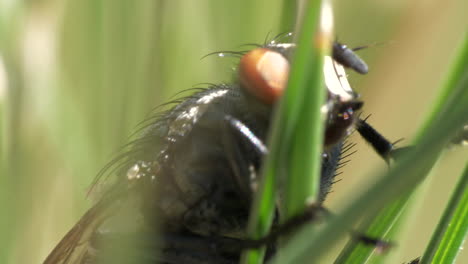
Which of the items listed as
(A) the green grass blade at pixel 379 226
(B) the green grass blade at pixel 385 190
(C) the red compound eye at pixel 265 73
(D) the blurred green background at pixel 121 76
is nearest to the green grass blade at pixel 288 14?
(D) the blurred green background at pixel 121 76

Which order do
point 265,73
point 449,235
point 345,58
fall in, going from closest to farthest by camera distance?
point 449,235
point 265,73
point 345,58

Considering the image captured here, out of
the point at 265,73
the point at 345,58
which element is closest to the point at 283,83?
the point at 265,73

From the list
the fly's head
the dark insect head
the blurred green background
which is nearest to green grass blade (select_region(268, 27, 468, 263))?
the blurred green background

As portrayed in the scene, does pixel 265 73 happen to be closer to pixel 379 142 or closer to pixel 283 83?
pixel 283 83

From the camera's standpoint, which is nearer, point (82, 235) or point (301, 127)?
point (301, 127)

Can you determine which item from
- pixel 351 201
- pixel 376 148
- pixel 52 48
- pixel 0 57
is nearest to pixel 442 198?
pixel 376 148

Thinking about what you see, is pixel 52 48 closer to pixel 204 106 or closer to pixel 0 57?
pixel 0 57
